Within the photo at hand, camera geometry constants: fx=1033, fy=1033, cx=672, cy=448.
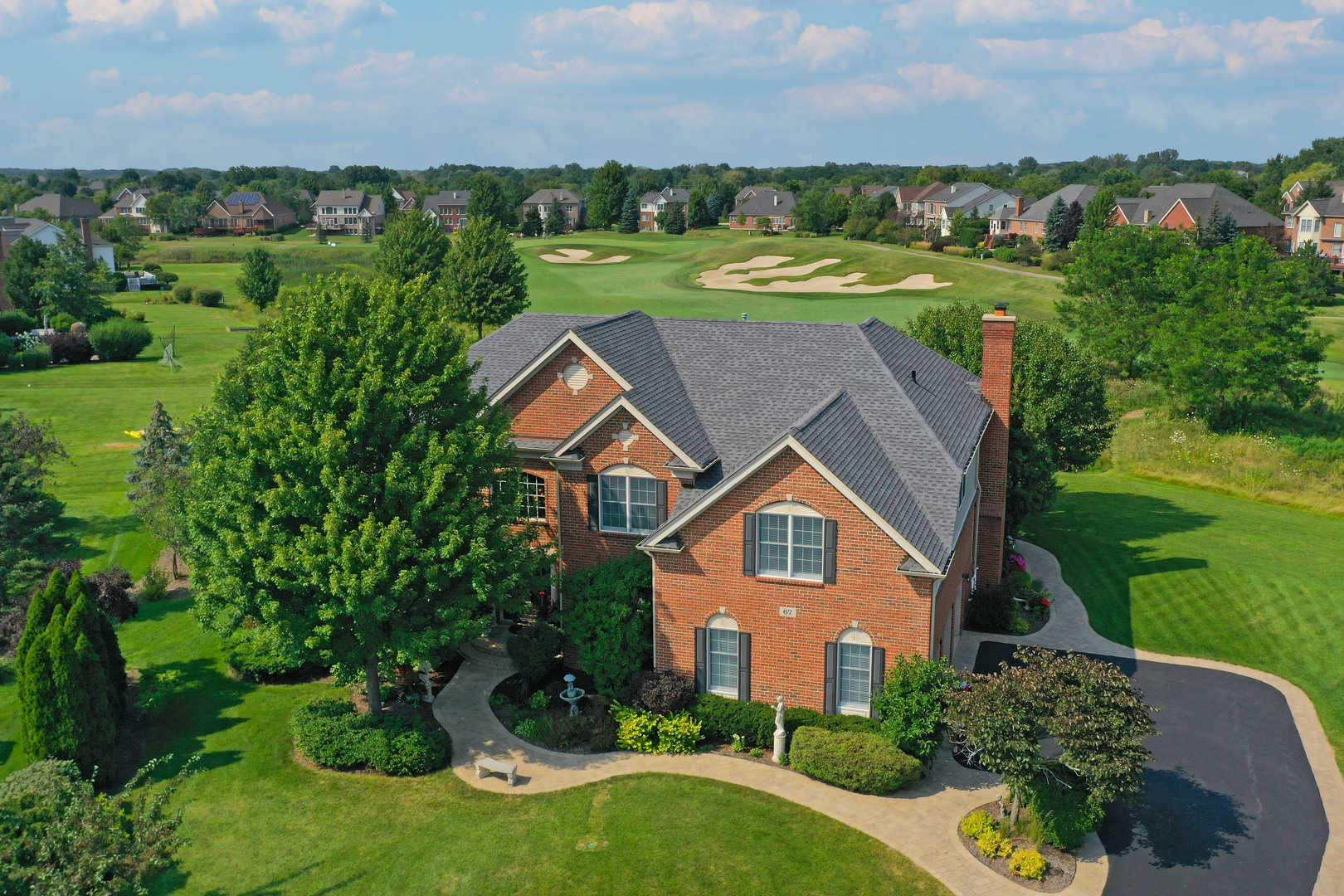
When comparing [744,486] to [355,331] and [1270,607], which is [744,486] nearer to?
[355,331]

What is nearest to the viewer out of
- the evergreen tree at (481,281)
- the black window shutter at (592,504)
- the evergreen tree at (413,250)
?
the black window shutter at (592,504)

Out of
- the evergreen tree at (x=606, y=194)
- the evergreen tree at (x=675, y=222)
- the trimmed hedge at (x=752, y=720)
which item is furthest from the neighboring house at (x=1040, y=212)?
the trimmed hedge at (x=752, y=720)

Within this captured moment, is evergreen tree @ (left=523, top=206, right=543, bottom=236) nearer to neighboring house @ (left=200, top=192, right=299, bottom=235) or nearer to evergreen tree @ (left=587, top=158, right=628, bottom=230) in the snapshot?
evergreen tree @ (left=587, top=158, right=628, bottom=230)

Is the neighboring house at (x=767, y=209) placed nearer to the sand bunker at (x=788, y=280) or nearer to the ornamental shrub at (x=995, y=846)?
the sand bunker at (x=788, y=280)

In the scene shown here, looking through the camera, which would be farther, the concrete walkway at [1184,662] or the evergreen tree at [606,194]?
the evergreen tree at [606,194]

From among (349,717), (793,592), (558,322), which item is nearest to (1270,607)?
(793,592)

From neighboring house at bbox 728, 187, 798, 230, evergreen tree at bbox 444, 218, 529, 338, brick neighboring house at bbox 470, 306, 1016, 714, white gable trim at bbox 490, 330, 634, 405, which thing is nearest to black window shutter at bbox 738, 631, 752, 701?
brick neighboring house at bbox 470, 306, 1016, 714
